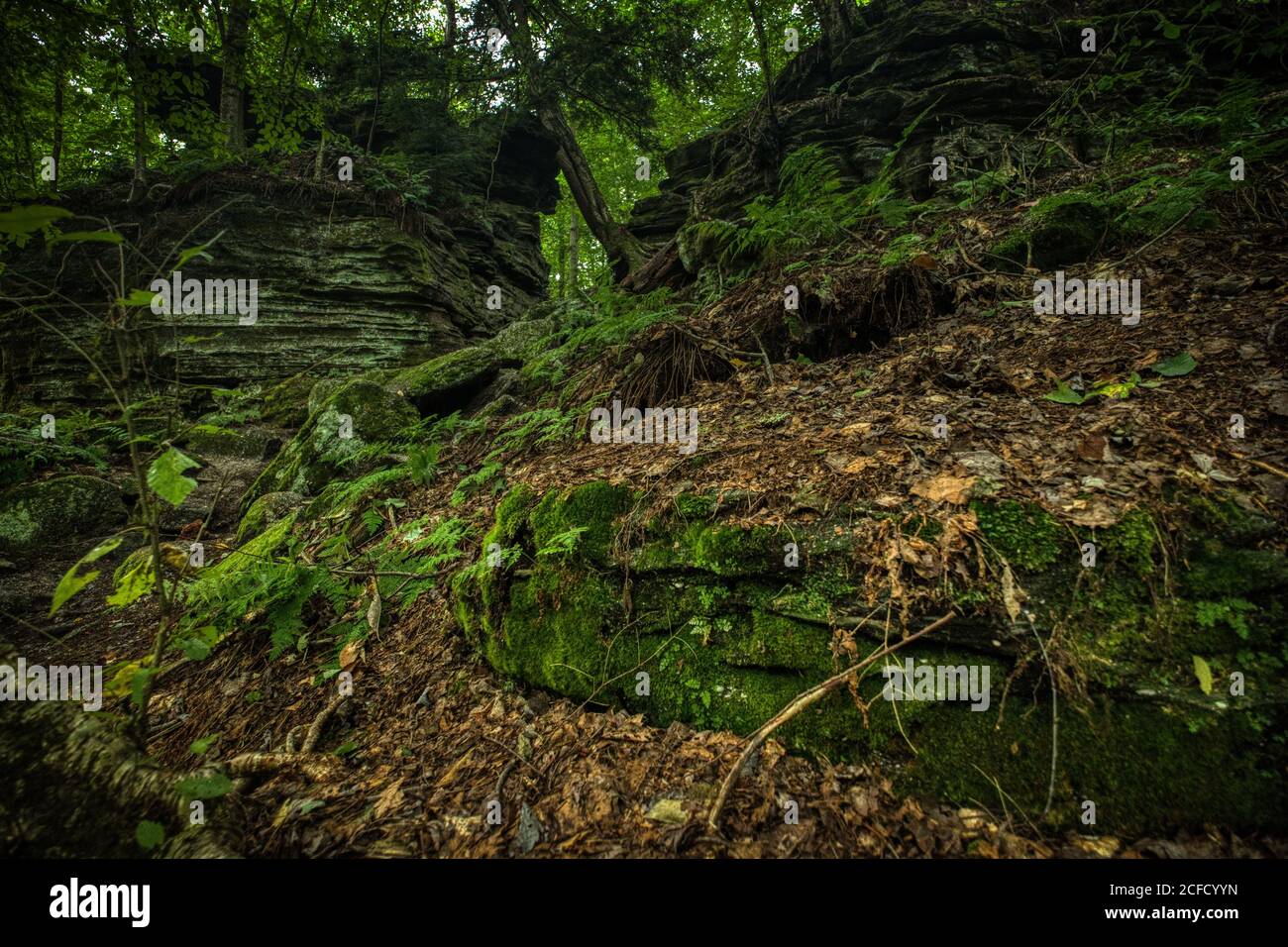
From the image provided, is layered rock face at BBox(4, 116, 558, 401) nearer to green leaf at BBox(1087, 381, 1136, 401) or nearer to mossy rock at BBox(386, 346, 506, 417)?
mossy rock at BBox(386, 346, 506, 417)

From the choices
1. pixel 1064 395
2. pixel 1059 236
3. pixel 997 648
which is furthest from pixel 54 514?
pixel 1059 236

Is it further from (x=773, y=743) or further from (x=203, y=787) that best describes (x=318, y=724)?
(x=773, y=743)

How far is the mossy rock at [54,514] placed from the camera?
684 centimetres

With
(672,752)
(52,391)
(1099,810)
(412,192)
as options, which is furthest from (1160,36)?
(52,391)

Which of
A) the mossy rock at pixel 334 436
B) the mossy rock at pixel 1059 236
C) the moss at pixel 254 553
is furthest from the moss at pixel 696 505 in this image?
the mossy rock at pixel 334 436

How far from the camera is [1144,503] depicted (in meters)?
2.19

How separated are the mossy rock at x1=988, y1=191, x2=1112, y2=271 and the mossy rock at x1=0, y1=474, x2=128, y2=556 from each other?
12488 mm

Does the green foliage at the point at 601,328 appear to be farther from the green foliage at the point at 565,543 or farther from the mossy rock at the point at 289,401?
the mossy rock at the point at 289,401

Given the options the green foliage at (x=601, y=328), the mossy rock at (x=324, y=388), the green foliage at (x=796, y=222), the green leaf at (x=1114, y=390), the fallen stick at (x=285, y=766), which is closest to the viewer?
the fallen stick at (x=285, y=766)

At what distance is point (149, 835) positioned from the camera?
1771 mm

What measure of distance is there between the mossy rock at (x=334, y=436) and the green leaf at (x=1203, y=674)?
8.07 meters

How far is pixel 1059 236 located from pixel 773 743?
6019mm
